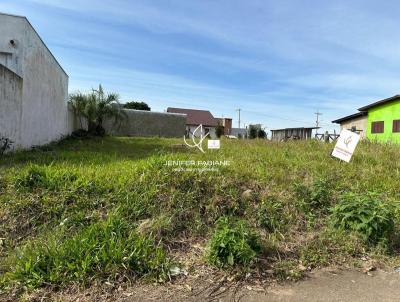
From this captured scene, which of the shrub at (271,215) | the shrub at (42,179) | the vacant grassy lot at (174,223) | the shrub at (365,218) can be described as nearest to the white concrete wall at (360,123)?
the vacant grassy lot at (174,223)

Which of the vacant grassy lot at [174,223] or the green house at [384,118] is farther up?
the green house at [384,118]

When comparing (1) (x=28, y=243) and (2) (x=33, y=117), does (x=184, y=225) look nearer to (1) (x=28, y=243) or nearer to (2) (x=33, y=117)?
(1) (x=28, y=243)

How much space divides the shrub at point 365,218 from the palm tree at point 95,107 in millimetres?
14050

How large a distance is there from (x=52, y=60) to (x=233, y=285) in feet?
34.2

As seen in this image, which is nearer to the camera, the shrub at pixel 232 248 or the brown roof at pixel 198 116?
the shrub at pixel 232 248

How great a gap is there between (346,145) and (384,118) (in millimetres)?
18945

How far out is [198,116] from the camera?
149 feet

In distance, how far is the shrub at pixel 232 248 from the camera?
9.33 ft

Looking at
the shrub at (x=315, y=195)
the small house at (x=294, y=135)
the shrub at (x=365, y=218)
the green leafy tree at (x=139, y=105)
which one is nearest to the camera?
the shrub at (x=365, y=218)

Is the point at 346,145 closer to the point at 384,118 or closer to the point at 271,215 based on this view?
the point at 271,215

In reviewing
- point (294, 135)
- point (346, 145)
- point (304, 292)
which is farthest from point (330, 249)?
point (294, 135)

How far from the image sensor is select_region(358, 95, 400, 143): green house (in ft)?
67.2

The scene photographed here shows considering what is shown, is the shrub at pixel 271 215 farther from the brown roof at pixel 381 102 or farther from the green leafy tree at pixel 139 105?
the green leafy tree at pixel 139 105

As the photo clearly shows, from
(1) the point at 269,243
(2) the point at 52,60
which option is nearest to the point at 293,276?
(1) the point at 269,243
